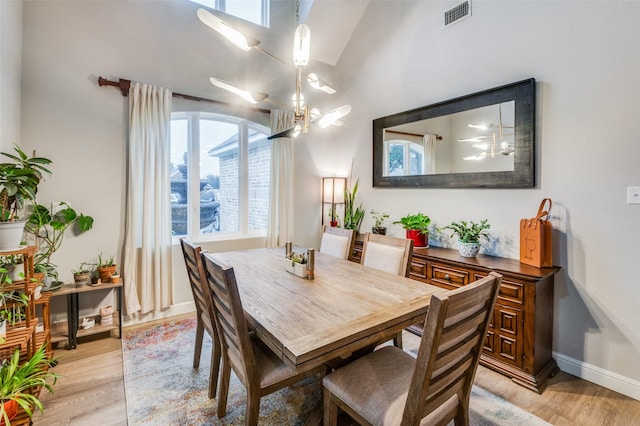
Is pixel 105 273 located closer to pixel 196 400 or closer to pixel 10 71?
pixel 196 400

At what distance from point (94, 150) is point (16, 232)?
1.20m

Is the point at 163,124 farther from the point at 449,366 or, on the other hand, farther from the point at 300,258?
the point at 449,366

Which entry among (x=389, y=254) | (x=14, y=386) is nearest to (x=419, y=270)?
(x=389, y=254)

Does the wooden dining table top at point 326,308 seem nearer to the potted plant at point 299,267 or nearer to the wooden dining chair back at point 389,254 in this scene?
the potted plant at point 299,267

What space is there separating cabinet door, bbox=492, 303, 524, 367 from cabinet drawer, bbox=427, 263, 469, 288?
0.33 metres

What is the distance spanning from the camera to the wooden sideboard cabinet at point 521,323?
2113mm

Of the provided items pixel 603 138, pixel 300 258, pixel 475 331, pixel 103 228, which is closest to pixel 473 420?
pixel 475 331

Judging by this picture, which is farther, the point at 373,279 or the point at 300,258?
the point at 300,258

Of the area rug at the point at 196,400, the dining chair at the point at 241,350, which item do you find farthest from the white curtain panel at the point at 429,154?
the dining chair at the point at 241,350

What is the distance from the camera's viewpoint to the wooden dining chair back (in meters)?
2.19

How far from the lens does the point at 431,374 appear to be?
105 cm

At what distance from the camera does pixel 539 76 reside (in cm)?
242

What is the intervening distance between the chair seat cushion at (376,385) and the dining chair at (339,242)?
1.15m

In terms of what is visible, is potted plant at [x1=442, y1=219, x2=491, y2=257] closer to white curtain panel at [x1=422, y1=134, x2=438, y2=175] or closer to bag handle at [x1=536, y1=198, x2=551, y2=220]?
bag handle at [x1=536, y1=198, x2=551, y2=220]
